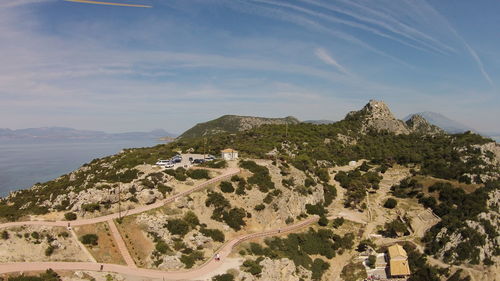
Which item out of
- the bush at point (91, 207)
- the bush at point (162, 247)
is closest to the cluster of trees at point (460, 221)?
the bush at point (162, 247)

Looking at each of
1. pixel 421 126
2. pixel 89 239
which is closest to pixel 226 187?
pixel 89 239

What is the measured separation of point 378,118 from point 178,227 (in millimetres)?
109057

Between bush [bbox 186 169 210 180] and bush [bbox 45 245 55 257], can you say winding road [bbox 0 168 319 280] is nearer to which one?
bush [bbox 45 245 55 257]

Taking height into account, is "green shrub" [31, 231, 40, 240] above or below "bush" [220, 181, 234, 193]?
below

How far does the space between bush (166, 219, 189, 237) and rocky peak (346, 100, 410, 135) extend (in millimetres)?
100280

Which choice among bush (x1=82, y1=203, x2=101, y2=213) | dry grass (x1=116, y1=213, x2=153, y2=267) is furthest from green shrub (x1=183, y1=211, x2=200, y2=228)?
bush (x1=82, y1=203, x2=101, y2=213)

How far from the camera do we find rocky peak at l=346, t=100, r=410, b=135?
4963 inches

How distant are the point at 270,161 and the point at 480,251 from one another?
3978cm

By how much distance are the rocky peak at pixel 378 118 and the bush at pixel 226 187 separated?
8728 centimetres

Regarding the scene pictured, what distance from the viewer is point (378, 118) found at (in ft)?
426

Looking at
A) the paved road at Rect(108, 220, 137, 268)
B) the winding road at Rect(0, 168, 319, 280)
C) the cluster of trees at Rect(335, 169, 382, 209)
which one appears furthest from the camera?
the cluster of trees at Rect(335, 169, 382, 209)

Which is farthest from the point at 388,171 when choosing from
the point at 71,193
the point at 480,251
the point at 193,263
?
the point at 71,193

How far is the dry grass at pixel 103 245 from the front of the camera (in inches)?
1357

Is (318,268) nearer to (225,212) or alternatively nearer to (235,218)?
(235,218)
